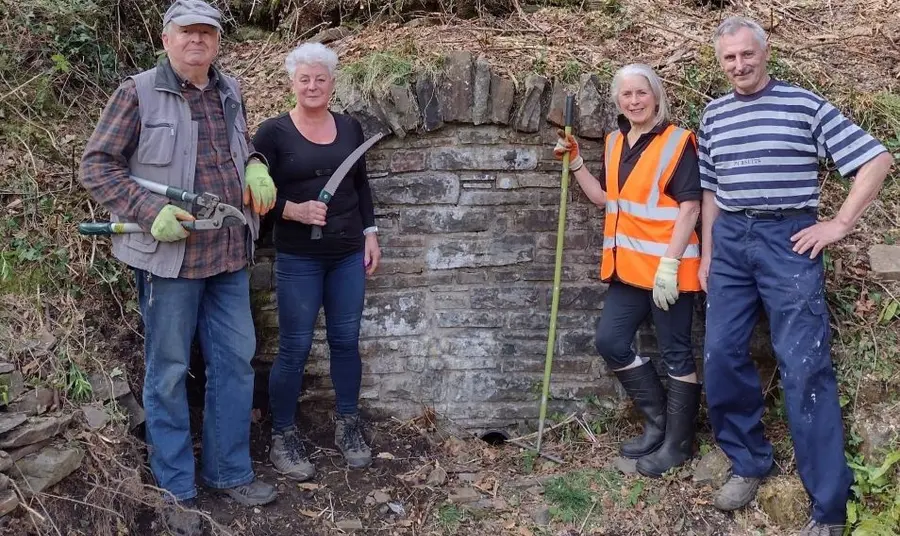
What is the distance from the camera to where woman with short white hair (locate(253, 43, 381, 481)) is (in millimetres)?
3492

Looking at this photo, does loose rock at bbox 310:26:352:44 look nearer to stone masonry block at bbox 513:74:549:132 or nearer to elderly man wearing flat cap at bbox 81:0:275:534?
stone masonry block at bbox 513:74:549:132

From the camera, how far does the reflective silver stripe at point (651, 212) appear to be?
3658mm

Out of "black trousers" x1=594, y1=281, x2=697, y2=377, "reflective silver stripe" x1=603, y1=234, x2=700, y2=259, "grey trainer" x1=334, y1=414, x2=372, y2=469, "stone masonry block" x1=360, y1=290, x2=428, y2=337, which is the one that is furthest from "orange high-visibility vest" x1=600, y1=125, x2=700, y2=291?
"grey trainer" x1=334, y1=414, x2=372, y2=469

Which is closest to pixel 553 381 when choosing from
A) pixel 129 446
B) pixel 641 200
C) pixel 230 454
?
pixel 641 200

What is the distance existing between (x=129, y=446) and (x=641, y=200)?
267cm

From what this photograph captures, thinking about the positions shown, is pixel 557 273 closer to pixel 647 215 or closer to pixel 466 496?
pixel 647 215

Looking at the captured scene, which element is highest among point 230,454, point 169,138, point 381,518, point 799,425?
point 169,138

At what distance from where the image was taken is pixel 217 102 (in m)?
3.31

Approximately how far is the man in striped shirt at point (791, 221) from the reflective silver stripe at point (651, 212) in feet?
0.79

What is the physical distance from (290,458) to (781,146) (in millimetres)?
2774

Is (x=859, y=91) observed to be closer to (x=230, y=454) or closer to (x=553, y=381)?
(x=553, y=381)

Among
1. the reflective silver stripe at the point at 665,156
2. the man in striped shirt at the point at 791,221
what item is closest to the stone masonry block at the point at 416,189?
the reflective silver stripe at the point at 665,156

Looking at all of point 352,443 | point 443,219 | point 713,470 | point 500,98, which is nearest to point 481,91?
point 500,98

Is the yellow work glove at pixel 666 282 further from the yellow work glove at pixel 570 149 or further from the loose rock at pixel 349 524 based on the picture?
the loose rock at pixel 349 524
